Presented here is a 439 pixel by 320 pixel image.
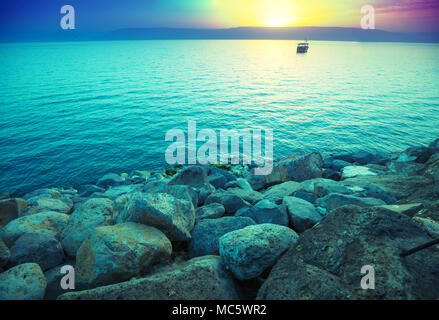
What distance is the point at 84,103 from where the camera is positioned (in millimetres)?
→ 30016

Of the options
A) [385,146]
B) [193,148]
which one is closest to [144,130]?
[193,148]

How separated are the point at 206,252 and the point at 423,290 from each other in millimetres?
3400

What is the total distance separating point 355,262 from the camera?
3.25m

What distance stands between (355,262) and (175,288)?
2.52 meters

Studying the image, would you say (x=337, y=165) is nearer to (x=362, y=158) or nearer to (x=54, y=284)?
(x=362, y=158)

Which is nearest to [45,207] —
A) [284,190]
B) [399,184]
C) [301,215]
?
[301,215]

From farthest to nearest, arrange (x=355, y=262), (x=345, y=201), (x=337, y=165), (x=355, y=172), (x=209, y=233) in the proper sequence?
(x=337, y=165) → (x=355, y=172) → (x=345, y=201) → (x=209, y=233) → (x=355, y=262)

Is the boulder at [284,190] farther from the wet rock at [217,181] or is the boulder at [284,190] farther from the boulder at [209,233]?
the boulder at [209,233]

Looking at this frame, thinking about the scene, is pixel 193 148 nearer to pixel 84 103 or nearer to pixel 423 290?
pixel 423 290

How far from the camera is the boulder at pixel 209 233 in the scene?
4.91 metres

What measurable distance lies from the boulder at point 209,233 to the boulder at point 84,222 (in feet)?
7.24

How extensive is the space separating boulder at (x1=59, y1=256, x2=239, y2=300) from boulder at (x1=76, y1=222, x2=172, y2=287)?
22.7 inches

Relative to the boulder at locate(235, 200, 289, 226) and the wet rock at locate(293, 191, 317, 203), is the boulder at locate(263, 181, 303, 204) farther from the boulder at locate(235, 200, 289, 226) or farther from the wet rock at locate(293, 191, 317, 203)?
the boulder at locate(235, 200, 289, 226)

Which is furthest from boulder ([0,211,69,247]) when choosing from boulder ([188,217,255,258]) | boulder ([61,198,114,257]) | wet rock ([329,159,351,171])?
wet rock ([329,159,351,171])
